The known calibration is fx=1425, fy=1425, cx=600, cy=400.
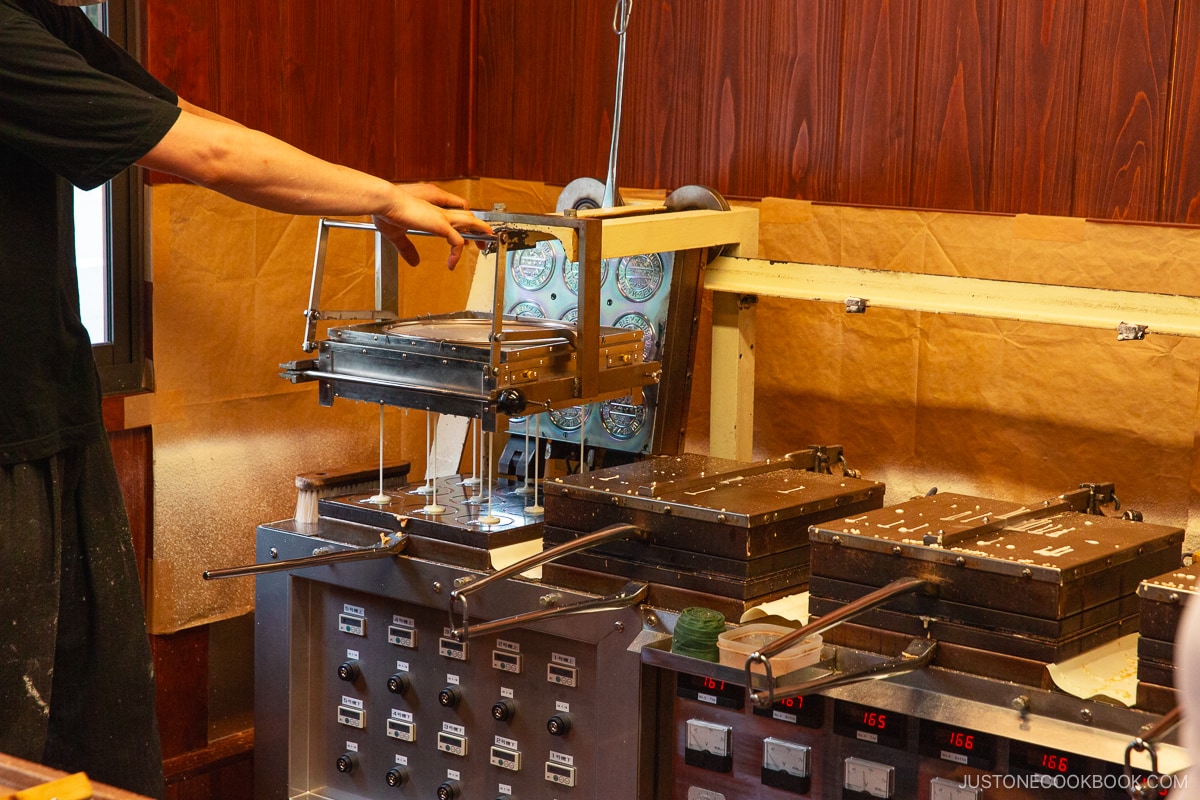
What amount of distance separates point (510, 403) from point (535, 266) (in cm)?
75

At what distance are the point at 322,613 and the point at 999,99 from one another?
65.8 inches

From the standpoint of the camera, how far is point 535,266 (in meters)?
3.02

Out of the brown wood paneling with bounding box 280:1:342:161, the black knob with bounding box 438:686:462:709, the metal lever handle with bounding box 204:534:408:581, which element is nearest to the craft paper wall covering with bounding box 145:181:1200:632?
the brown wood paneling with bounding box 280:1:342:161

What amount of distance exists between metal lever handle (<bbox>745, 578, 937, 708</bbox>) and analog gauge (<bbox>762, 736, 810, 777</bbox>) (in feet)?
0.62

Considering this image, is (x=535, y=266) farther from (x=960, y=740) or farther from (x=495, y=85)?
(x=960, y=740)

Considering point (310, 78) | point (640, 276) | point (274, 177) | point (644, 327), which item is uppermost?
point (310, 78)

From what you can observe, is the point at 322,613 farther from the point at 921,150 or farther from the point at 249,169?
the point at 921,150

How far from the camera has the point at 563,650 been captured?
7.93 feet

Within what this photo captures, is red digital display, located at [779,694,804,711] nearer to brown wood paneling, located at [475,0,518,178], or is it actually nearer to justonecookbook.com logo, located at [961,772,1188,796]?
justonecookbook.com logo, located at [961,772,1188,796]

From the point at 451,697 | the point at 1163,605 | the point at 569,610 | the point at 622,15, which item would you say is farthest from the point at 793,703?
the point at 622,15

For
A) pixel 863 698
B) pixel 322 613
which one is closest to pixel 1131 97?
pixel 863 698

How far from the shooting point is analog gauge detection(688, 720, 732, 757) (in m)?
2.19

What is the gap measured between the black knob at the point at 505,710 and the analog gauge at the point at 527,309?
85cm

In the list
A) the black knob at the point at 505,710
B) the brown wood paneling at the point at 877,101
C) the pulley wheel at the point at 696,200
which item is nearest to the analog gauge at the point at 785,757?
the black knob at the point at 505,710
